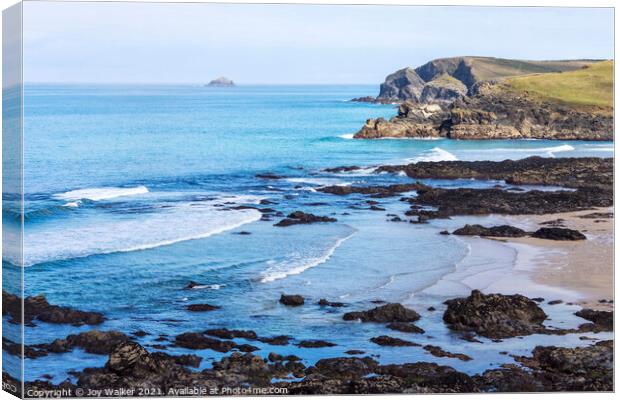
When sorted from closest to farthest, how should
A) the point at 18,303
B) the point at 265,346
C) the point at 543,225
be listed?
the point at 18,303
the point at 265,346
the point at 543,225

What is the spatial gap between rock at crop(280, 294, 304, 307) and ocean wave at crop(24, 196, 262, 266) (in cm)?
469

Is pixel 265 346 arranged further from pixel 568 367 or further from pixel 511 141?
pixel 511 141

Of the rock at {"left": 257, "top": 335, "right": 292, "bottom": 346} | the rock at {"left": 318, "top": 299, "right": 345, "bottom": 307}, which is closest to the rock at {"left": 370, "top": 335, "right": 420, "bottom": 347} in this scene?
the rock at {"left": 257, "top": 335, "right": 292, "bottom": 346}

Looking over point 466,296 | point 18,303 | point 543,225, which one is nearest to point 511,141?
point 543,225

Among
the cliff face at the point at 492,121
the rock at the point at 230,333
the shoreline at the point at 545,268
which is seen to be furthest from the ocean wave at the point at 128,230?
the cliff face at the point at 492,121

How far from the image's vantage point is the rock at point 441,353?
58.7 feet

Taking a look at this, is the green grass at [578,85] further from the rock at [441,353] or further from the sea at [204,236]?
the rock at [441,353]

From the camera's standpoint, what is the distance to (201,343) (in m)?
18.3

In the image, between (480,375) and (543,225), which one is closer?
(480,375)

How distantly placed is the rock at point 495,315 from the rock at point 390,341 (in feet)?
4.08

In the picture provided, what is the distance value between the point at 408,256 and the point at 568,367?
7068mm

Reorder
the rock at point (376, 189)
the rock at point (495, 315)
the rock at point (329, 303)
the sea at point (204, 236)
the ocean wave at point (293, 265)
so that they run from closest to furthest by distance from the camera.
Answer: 1. the sea at point (204, 236)
2. the rock at point (495, 315)
3. the rock at point (329, 303)
4. the ocean wave at point (293, 265)
5. the rock at point (376, 189)

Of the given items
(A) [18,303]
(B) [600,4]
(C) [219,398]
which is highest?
(B) [600,4]

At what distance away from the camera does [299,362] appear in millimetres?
17641
